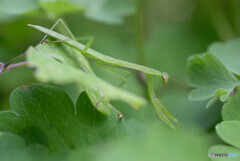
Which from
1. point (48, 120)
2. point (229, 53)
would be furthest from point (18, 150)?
point (229, 53)

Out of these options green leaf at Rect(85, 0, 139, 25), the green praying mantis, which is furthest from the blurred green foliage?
the green praying mantis

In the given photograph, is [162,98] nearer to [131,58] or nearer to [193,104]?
[193,104]

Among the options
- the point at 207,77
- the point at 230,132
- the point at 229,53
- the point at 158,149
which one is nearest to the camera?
the point at 158,149

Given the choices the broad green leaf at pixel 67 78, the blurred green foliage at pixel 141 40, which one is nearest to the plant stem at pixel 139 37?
the blurred green foliage at pixel 141 40

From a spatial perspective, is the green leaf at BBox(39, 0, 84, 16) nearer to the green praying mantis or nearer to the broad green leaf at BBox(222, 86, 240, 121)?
the green praying mantis

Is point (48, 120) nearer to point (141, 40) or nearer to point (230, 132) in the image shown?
point (230, 132)

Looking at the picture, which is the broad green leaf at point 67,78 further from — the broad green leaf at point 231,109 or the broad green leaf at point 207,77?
the broad green leaf at point 207,77
